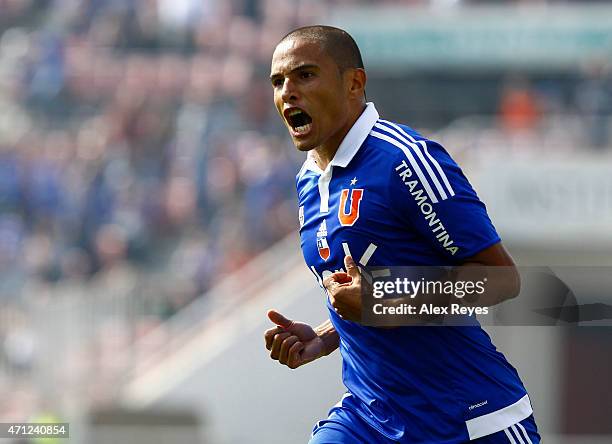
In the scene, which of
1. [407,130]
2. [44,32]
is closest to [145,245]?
[44,32]

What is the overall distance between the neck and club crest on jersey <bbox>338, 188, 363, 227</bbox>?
8.3 inches

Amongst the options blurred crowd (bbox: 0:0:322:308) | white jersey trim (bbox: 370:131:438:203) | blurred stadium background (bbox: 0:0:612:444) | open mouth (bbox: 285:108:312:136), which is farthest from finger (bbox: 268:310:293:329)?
blurred crowd (bbox: 0:0:322:308)

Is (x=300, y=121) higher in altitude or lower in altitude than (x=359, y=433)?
higher

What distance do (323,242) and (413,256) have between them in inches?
13.1

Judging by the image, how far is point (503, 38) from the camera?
14789mm

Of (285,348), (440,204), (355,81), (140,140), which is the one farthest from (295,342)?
(140,140)

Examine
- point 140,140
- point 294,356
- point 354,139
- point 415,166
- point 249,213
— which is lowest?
point 294,356

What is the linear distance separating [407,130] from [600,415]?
10.4 metres

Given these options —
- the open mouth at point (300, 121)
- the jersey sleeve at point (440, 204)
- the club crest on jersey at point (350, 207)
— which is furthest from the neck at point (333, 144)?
the jersey sleeve at point (440, 204)

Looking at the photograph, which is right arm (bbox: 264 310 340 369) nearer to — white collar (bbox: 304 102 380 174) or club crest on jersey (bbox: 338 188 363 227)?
club crest on jersey (bbox: 338 188 363 227)

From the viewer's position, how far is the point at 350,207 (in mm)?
4527

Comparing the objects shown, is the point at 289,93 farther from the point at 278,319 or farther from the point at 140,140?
the point at 140,140

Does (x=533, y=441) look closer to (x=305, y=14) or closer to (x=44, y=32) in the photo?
(x=305, y=14)

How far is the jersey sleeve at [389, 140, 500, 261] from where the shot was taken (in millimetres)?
4336
